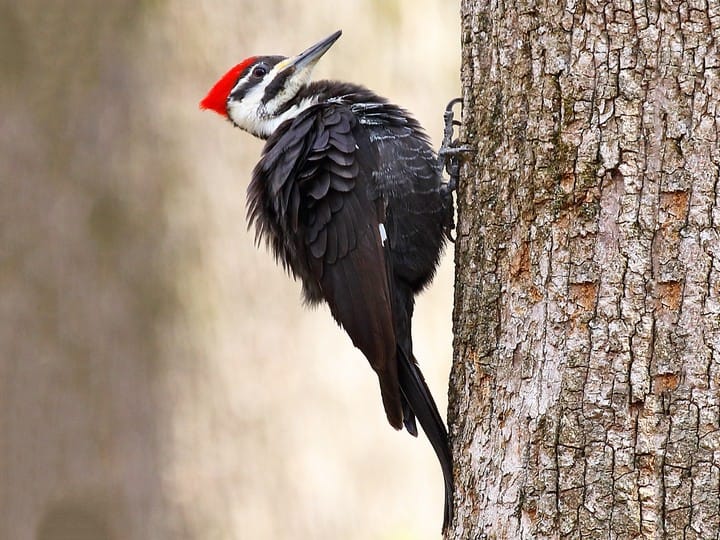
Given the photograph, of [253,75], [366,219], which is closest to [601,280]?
[366,219]

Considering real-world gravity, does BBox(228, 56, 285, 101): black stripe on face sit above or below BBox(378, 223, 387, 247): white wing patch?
above

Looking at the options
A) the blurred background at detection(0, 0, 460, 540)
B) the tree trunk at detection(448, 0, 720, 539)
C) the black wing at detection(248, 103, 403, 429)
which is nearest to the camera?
the tree trunk at detection(448, 0, 720, 539)

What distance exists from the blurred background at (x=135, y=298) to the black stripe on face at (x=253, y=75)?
1.56 feet

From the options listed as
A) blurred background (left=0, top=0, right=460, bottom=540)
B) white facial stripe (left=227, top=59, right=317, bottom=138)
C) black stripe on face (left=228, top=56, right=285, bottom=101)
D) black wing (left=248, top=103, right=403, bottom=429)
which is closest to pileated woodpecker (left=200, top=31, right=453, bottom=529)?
black wing (left=248, top=103, right=403, bottom=429)

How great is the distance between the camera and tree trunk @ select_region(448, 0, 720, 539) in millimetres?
2133

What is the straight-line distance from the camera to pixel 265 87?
3980 mm

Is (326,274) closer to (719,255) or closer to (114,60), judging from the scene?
(719,255)

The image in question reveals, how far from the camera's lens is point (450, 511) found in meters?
2.64

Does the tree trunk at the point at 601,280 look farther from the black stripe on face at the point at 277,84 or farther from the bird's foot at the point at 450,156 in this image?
the black stripe on face at the point at 277,84

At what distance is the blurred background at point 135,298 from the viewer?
14.1ft

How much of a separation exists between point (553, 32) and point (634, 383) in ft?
2.79

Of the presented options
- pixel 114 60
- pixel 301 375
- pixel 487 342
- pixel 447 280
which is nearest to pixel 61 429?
pixel 301 375

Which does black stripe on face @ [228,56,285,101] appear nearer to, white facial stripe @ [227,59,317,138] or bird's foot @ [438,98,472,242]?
white facial stripe @ [227,59,317,138]

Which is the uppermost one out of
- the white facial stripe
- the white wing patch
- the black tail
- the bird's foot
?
the white facial stripe
